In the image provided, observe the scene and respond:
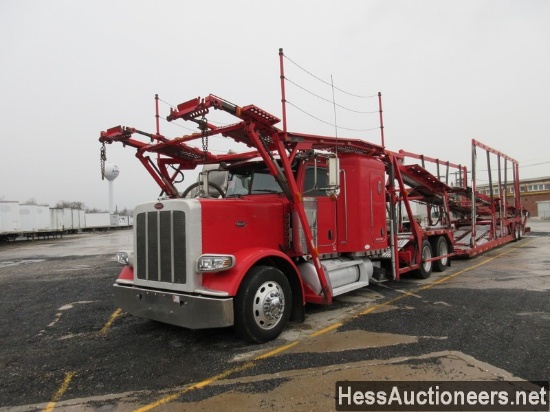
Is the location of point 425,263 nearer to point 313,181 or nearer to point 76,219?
point 313,181

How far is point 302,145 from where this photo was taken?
5.36 metres

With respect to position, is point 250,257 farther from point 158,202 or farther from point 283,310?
point 158,202

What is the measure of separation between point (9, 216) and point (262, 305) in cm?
2954

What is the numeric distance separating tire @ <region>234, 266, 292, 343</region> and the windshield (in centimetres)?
141

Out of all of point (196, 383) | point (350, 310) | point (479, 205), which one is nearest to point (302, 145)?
point (350, 310)

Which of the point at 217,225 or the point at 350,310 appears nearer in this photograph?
the point at 217,225

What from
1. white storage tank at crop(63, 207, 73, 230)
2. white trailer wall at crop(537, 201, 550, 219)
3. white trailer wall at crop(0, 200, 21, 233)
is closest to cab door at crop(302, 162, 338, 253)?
white trailer wall at crop(0, 200, 21, 233)

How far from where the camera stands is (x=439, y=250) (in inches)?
373

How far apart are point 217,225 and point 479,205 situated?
1256cm

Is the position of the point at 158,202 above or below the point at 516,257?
above

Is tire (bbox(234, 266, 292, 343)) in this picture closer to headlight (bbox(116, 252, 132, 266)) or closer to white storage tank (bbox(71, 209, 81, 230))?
headlight (bbox(116, 252, 132, 266))

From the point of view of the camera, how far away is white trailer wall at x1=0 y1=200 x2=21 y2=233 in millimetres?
26516

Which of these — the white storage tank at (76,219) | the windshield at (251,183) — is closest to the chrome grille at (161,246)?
the windshield at (251,183)

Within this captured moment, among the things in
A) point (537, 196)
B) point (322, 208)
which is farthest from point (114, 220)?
point (537, 196)
